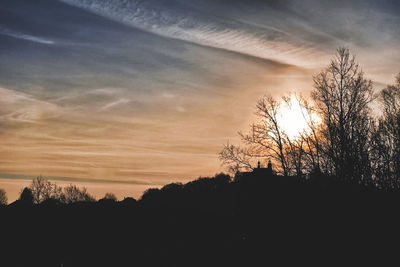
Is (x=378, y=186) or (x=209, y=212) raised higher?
(x=378, y=186)

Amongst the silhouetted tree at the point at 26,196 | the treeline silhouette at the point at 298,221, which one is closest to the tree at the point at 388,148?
the treeline silhouette at the point at 298,221

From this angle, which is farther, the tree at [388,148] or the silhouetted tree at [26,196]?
the silhouetted tree at [26,196]

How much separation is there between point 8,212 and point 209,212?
31199 mm

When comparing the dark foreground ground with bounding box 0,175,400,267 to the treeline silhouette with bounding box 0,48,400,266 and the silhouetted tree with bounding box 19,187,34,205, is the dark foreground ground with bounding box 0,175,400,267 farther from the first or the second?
the silhouetted tree with bounding box 19,187,34,205

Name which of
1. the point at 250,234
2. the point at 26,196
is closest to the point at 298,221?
the point at 250,234

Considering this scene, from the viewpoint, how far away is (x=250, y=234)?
20125 millimetres

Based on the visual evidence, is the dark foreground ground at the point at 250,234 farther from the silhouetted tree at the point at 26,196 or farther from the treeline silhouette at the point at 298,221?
the silhouetted tree at the point at 26,196

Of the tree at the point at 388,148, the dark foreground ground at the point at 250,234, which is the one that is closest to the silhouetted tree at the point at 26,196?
the dark foreground ground at the point at 250,234

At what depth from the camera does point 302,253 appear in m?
16.0

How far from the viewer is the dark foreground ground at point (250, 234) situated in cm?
1548

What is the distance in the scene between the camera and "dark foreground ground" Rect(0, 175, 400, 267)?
50.8 ft

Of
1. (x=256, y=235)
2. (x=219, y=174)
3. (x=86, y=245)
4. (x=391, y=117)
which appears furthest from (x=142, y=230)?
(x=219, y=174)

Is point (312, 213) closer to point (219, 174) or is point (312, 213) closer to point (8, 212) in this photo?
point (8, 212)

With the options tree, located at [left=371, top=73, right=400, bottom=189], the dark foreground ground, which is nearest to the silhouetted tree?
the dark foreground ground
